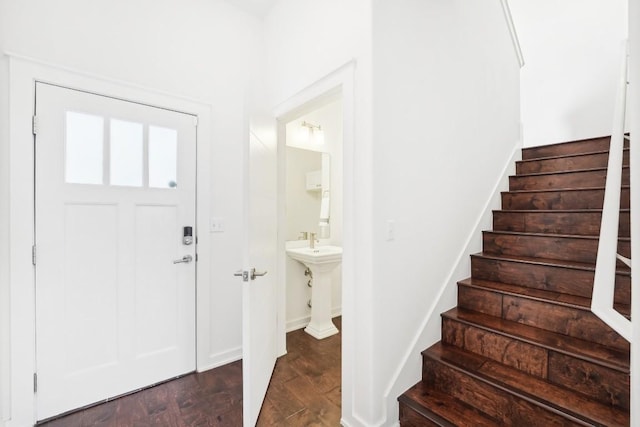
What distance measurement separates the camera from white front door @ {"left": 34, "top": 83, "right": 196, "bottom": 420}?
165 cm

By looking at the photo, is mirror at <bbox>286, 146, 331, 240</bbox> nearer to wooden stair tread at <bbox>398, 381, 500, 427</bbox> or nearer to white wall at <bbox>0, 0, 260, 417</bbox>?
white wall at <bbox>0, 0, 260, 417</bbox>

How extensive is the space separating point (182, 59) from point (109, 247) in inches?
57.4

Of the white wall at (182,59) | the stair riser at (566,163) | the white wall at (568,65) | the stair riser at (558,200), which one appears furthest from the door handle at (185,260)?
the white wall at (568,65)

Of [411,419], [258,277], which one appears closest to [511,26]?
[258,277]

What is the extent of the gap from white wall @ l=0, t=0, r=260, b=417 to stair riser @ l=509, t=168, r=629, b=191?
258cm

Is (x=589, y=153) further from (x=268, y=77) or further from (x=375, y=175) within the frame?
(x=268, y=77)

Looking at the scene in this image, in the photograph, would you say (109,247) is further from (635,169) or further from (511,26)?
(511,26)

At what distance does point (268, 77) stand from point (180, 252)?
1.62 metres

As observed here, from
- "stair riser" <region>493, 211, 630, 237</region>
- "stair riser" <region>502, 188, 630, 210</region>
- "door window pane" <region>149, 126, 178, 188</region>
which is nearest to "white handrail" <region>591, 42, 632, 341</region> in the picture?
"stair riser" <region>493, 211, 630, 237</region>

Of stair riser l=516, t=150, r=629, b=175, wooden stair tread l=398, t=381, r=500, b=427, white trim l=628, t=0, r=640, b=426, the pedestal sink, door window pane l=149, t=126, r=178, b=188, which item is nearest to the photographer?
white trim l=628, t=0, r=640, b=426

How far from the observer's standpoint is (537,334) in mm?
1489

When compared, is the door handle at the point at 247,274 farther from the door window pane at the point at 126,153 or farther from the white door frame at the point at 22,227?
the white door frame at the point at 22,227

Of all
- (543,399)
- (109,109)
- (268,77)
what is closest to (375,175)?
(543,399)

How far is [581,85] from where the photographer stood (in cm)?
329
